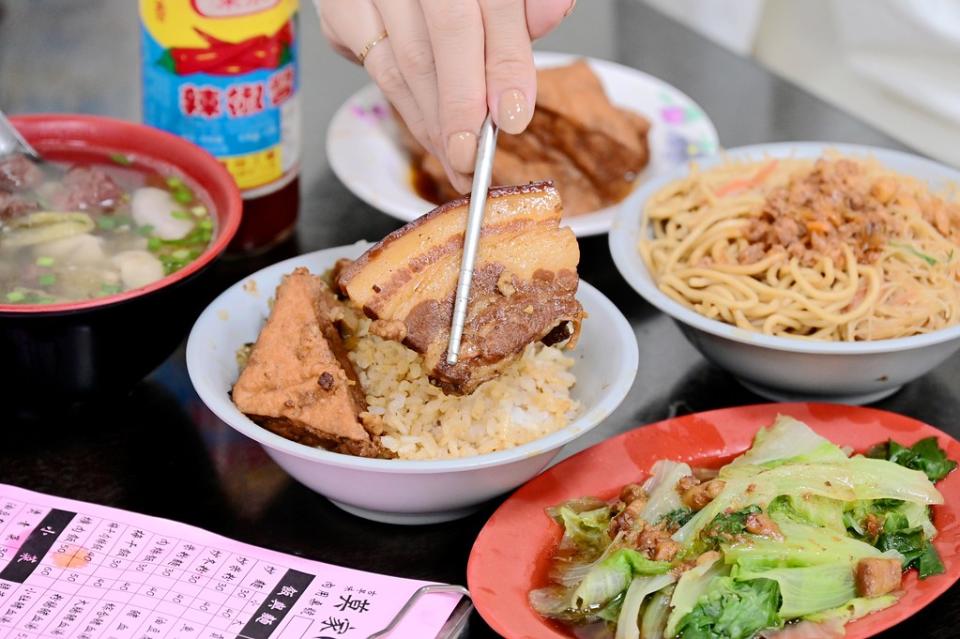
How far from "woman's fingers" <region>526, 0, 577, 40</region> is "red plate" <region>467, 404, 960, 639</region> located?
24.8 inches

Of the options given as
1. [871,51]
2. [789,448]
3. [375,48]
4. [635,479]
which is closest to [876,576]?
[789,448]

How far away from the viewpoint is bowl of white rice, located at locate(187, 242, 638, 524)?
149 centimetres

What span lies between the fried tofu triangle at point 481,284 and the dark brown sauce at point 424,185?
0.97 meters

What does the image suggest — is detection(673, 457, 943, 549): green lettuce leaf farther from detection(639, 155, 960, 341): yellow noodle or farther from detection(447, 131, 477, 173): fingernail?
detection(447, 131, 477, 173): fingernail

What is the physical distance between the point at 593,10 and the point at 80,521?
2677 mm

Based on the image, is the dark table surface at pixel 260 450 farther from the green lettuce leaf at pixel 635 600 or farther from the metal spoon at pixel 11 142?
the metal spoon at pixel 11 142

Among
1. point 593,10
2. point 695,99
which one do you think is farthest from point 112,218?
point 593,10

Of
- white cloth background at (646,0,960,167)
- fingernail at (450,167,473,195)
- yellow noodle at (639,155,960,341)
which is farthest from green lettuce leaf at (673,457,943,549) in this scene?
white cloth background at (646,0,960,167)

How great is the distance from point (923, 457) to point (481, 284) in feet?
2.35

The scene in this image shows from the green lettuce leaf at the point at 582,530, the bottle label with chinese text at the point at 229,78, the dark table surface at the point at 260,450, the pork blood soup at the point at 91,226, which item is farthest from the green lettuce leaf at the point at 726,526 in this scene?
the bottle label with chinese text at the point at 229,78

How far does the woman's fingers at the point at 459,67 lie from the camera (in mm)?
1539

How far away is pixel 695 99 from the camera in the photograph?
3.17 metres

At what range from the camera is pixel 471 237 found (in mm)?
1544

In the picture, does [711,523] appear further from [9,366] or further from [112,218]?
[112,218]
